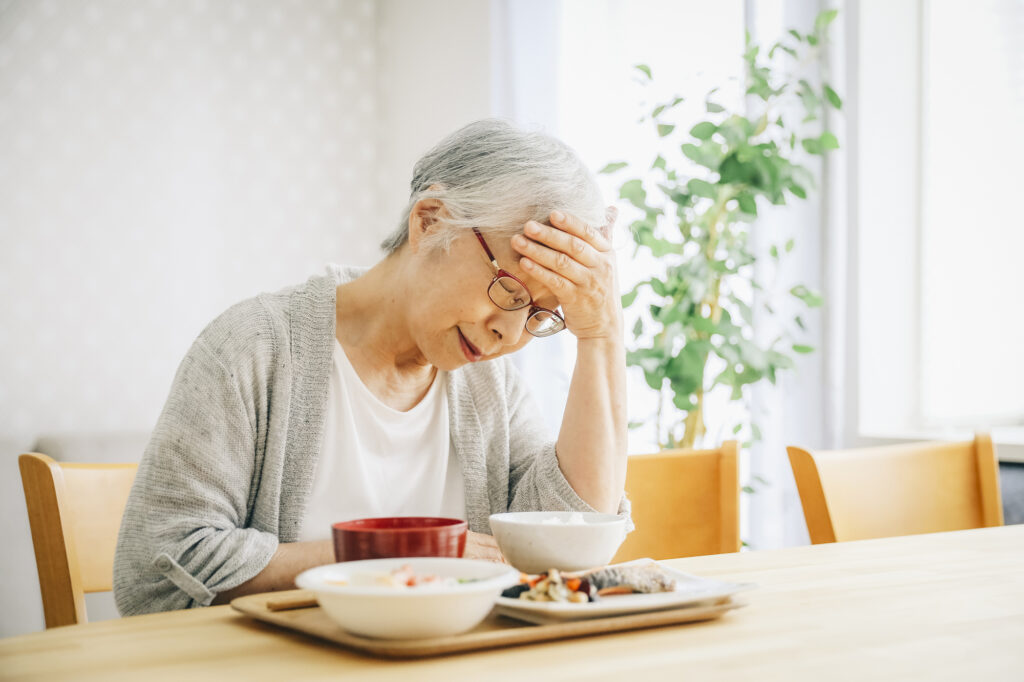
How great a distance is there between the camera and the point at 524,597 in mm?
773

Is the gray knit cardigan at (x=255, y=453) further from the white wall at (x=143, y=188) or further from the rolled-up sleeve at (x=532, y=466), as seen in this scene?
the white wall at (x=143, y=188)

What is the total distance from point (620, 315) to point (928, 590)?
529 millimetres

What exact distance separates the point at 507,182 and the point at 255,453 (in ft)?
1.53

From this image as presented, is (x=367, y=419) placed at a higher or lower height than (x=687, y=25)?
lower

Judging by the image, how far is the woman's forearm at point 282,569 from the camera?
99cm

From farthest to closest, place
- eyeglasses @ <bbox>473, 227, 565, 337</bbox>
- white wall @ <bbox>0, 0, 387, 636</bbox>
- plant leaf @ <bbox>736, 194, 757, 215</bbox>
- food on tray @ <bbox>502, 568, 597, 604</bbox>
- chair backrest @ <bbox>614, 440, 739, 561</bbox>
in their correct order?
white wall @ <bbox>0, 0, 387, 636</bbox> < plant leaf @ <bbox>736, 194, 757, 215</bbox> < chair backrest @ <bbox>614, 440, 739, 561</bbox> < eyeglasses @ <bbox>473, 227, 565, 337</bbox> < food on tray @ <bbox>502, 568, 597, 604</bbox>

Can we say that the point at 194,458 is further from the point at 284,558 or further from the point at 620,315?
the point at 620,315

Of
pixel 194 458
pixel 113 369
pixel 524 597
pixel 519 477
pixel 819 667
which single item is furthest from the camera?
pixel 113 369

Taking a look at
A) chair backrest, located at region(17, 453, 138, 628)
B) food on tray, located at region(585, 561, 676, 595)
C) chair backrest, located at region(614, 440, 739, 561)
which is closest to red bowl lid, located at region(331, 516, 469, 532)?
food on tray, located at region(585, 561, 676, 595)

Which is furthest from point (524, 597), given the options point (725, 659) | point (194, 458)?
point (194, 458)

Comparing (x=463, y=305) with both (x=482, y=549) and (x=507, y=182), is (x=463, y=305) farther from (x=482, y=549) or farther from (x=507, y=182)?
(x=482, y=549)

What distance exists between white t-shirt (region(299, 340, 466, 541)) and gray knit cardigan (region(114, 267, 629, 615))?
33mm

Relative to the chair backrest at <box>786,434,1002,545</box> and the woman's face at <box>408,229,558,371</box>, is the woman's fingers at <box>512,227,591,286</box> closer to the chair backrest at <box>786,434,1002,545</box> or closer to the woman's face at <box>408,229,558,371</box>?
the woman's face at <box>408,229,558,371</box>

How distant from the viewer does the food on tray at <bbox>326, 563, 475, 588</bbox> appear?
2.23 feet
